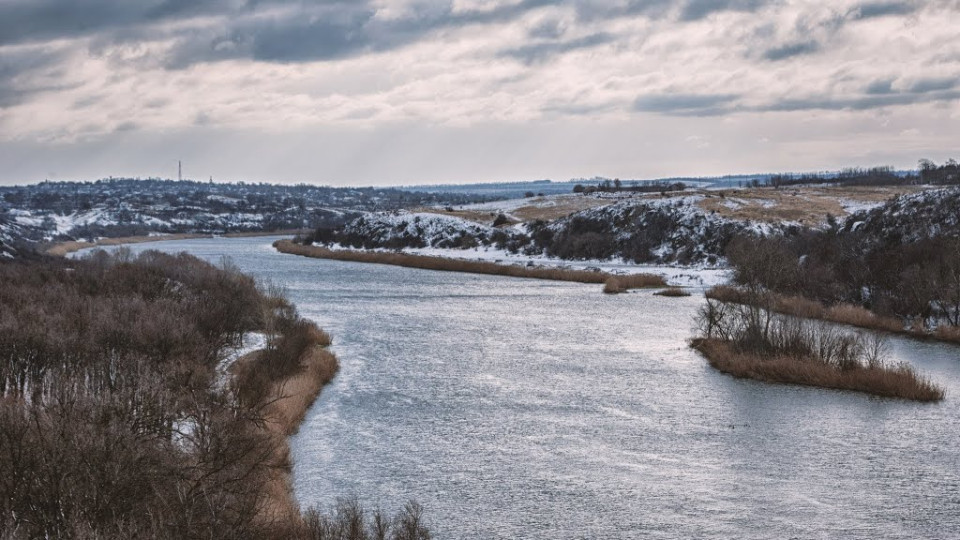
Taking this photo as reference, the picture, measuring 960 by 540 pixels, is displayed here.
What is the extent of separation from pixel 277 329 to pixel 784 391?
751 inches

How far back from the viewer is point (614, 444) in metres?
23.7

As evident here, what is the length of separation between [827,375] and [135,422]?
74.8ft

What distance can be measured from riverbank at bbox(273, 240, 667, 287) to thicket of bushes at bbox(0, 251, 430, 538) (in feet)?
126

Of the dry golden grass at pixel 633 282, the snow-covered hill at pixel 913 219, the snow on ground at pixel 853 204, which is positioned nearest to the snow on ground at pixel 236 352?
the dry golden grass at pixel 633 282

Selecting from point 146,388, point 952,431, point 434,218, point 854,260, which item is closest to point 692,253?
point 854,260

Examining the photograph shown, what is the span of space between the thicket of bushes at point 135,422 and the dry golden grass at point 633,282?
31059 mm

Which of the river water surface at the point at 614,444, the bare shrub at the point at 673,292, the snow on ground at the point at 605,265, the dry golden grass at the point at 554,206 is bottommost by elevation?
the river water surface at the point at 614,444

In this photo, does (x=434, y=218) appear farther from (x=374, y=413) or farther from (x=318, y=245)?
(x=374, y=413)

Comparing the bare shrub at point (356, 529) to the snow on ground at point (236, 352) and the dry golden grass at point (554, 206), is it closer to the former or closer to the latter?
the snow on ground at point (236, 352)

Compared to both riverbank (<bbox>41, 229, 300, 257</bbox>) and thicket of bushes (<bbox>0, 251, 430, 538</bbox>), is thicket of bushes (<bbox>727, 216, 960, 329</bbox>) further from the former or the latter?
riverbank (<bbox>41, 229, 300, 257</bbox>)

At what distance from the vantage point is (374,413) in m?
27.0

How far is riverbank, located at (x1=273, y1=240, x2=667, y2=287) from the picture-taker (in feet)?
234

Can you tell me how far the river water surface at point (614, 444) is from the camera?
731 inches

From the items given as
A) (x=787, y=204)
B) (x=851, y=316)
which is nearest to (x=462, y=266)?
(x=787, y=204)
